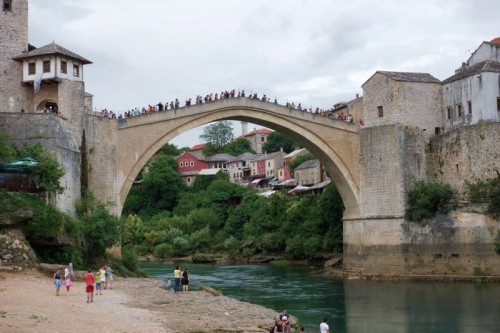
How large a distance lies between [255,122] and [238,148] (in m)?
62.5

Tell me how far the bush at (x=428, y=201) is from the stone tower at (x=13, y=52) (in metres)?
20.4

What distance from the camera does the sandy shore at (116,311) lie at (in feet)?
55.1

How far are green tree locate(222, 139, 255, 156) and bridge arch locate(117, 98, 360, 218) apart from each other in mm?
60444

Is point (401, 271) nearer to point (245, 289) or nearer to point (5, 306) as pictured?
point (245, 289)

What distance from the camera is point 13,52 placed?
31.9 meters

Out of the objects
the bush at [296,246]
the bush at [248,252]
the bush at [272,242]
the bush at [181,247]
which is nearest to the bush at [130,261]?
the bush at [296,246]

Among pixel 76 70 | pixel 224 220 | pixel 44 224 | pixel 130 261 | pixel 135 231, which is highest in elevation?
pixel 76 70

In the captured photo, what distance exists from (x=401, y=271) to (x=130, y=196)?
46595mm

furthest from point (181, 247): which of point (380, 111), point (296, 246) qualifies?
point (380, 111)

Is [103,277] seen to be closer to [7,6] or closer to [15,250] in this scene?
[15,250]

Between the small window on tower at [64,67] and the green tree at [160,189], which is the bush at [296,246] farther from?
the green tree at [160,189]

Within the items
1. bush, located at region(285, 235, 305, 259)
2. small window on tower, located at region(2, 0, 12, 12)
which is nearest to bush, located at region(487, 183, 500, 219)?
bush, located at region(285, 235, 305, 259)

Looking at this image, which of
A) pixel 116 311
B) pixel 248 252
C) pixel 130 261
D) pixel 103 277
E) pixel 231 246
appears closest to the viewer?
pixel 116 311

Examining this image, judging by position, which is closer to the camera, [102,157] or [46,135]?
[46,135]
